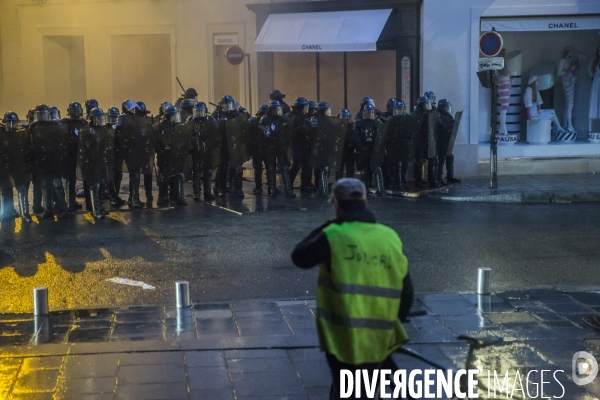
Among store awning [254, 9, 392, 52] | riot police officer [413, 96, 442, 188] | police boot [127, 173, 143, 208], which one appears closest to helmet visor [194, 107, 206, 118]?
police boot [127, 173, 143, 208]

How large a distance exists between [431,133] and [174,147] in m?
5.00

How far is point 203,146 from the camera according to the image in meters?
15.5

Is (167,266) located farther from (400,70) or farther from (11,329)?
(400,70)

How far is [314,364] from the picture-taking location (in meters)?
Result: 6.59

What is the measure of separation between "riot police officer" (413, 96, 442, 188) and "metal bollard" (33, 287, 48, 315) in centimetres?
989

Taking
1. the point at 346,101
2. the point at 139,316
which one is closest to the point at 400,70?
the point at 346,101

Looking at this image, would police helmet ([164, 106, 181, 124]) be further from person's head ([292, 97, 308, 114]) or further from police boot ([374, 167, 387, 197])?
police boot ([374, 167, 387, 197])

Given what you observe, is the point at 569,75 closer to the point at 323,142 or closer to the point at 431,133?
the point at 431,133

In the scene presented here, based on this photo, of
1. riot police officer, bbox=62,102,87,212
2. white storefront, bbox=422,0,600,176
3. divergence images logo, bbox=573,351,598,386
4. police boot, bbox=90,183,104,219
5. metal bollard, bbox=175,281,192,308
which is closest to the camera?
divergence images logo, bbox=573,351,598,386

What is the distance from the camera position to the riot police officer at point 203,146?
15.5m

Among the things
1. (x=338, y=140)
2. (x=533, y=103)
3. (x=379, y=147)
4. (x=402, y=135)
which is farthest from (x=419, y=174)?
(x=533, y=103)

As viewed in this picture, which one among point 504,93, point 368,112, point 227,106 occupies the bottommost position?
point 368,112

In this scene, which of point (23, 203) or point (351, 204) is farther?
point (23, 203)

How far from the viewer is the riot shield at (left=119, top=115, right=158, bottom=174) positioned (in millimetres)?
14555
